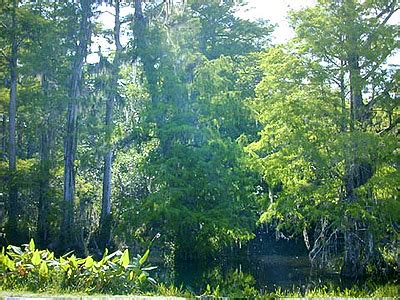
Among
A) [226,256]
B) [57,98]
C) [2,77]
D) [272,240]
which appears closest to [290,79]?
[226,256]

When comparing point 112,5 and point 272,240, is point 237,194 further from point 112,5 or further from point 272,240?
point 112,5

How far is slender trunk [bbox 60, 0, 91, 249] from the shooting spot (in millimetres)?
22656

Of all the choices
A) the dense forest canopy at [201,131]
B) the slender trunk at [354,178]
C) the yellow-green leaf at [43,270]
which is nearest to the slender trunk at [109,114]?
the dense forest canopy at [201,131]

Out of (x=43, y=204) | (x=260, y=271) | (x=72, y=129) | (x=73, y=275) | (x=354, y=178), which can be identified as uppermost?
(x=72, y=129)

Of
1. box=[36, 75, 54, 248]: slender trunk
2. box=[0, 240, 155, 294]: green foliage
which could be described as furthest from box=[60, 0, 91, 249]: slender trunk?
box=[0, 240, 155, 294]: green foliage

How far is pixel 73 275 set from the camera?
31.8 ft

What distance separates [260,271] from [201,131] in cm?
474

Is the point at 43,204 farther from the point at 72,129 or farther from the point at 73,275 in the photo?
the point at 73,275

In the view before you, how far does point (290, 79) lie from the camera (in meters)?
15.5

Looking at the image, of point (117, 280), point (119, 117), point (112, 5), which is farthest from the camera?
point (119, 117)

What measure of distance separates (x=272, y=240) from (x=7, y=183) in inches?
422

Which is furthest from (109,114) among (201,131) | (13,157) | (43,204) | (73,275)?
(73,275)

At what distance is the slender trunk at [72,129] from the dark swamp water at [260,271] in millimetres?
5759

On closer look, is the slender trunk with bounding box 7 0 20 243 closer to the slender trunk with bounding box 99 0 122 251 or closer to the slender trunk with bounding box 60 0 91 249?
the slender trunk with bounding box 60 0 91 249
